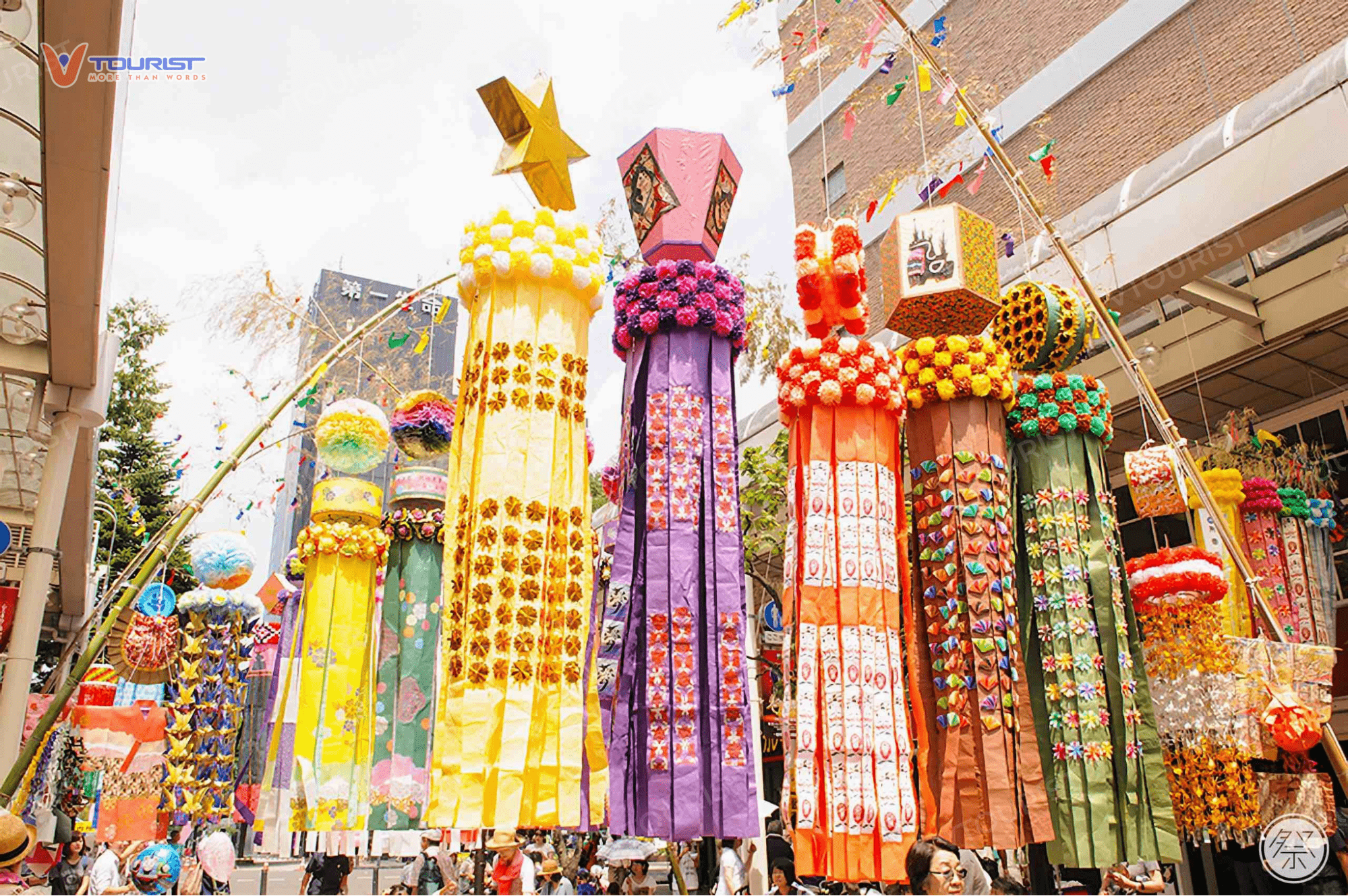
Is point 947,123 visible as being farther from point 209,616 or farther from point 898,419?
point 209,616

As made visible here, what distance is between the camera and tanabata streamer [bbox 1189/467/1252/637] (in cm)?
601

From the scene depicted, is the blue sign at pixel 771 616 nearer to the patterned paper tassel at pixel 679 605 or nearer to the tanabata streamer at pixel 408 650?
the tanabata streamer at pixel 408 650

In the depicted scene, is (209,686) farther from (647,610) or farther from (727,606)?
(727,606)

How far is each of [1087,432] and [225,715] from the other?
7.13 meters

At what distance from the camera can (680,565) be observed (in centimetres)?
333

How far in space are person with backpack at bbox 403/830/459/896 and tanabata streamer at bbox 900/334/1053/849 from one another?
5.90 metres

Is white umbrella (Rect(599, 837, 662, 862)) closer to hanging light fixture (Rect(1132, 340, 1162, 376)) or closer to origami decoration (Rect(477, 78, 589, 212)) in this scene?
hanging light fixture (Rect(1132, 340, 1162, 376))

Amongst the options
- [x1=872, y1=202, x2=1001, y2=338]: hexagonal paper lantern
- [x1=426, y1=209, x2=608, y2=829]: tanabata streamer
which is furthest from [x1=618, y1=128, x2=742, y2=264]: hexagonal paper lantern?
[x1=872, y1=202, x2=1001, y2=338]: hexagonal paper lantern

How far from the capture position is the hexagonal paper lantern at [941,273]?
14.6 ft

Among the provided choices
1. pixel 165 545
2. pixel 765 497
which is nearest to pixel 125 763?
pixel 165 545

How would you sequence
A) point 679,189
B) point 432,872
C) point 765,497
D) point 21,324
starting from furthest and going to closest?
point 765,497
point 432,872
point 21,324
point 679,189

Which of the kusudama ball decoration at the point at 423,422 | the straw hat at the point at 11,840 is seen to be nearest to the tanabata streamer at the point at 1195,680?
the kusudama ball decoration at the point at 423,422

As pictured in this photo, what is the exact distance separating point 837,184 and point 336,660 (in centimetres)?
1412

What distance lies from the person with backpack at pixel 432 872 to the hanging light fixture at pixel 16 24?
22.2ft
